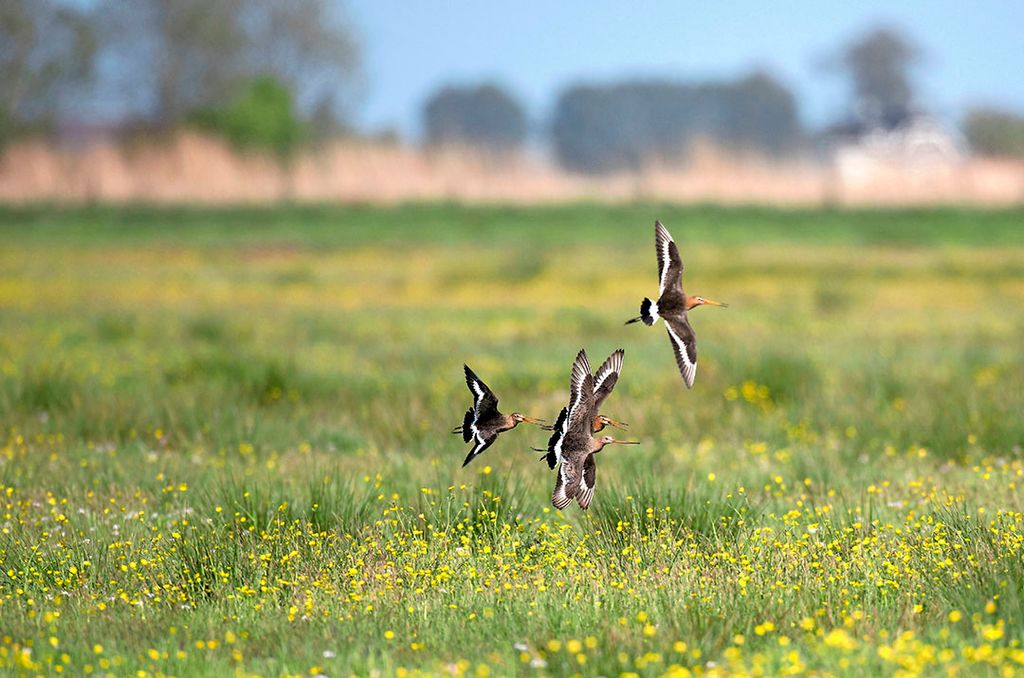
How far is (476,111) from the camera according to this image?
107 meters

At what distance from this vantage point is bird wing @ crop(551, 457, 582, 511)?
19.7ft

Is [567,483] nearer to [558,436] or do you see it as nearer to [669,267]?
[558,436]

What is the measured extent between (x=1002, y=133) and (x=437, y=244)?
6538cm

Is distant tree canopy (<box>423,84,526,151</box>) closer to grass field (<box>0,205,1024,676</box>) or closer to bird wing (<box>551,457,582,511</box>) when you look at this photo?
grass field (<box>0,205,1024,676</box>)

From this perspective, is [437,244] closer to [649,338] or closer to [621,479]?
[649,338]

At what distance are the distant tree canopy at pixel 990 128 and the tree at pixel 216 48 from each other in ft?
138

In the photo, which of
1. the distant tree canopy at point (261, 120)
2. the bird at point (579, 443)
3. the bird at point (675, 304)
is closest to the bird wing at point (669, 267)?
the bird at point (675, 304)

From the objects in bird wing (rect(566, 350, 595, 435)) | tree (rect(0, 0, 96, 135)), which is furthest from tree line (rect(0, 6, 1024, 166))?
bird wing (rect(566, 350, 595, 435))

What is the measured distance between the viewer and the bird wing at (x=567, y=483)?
5992mm

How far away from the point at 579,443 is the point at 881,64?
329 feet

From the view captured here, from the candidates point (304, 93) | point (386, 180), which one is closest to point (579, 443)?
point (386, 180)

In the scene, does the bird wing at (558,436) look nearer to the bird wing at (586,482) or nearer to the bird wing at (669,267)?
the bird wing at (586,482)

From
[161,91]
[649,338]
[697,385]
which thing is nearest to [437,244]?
[649,338]

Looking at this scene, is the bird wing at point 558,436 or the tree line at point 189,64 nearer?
the bird wing at point 558,436
